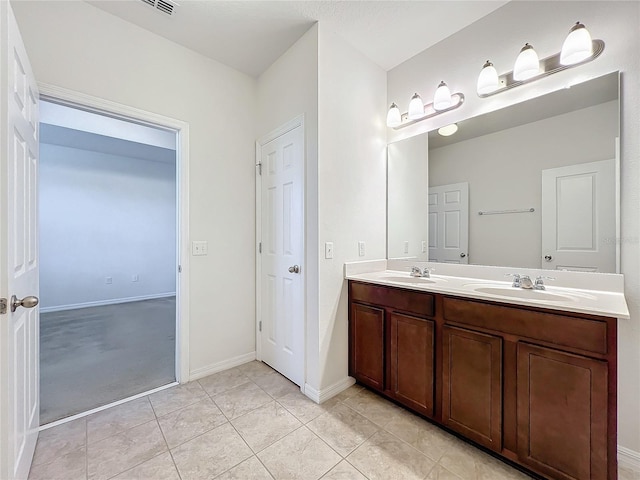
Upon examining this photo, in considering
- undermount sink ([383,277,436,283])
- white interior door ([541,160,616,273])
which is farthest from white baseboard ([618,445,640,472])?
undermount sink ([383,277,436,283])

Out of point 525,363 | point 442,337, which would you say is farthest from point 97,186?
point 525,363

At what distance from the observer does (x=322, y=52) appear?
1994mm

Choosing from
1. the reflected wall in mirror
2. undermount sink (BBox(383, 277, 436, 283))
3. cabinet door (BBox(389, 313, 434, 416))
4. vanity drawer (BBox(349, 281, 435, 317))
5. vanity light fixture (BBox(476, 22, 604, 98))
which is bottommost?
cabinet door (BBox(389, 313, 434, 416))

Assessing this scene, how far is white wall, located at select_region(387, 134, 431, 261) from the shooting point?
7.53 ft

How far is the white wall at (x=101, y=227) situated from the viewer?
14.6 feet

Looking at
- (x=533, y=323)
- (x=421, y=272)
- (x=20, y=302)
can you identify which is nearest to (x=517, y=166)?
(x=421, y=272)

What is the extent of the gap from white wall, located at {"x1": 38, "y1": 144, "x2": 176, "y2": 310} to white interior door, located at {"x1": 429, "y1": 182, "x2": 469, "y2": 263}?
5.18 m

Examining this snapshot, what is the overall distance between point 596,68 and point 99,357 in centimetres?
437

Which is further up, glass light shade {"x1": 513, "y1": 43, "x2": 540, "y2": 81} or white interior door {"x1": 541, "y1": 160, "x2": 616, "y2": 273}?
glass light shade {"x1": 513, "y1": 43, "x2": 540, "y2": 81}

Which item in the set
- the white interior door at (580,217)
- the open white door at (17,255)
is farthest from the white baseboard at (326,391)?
the white interior door at (580,217)

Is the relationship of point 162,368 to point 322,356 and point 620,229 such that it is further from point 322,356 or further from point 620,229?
point 620,229

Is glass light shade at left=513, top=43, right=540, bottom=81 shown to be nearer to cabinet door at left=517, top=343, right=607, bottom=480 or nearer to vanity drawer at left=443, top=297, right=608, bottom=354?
vanity drawer at left=443, top=297, right=608, bottom=354

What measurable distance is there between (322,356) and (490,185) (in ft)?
5.62

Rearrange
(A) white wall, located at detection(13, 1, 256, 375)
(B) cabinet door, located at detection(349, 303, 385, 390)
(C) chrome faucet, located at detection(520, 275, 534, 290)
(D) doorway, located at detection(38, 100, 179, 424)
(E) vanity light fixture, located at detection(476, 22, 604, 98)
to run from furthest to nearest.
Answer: (D) doorway, located at detection(38, 100, 179, 424), (B) cabinet door, located at detection(349, 303, 385, 390), (A) white wall, located at detection(13, 1, 256, 375), (C) chrome faucet, located at detection(520, 275, 534, 290), (E) vanity light fixture, located at detection(476, 22, 604, 98)
